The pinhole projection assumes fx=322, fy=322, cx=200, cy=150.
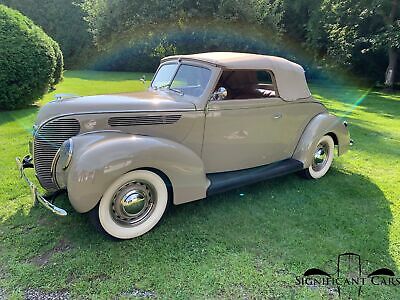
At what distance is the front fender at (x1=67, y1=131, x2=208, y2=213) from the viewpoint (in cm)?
281

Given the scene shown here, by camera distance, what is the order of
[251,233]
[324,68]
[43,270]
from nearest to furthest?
[43,270], [251,233], [324,68]

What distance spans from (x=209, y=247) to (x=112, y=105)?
1758 millimetres

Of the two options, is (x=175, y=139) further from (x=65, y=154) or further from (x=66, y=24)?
(x=66, y=24)

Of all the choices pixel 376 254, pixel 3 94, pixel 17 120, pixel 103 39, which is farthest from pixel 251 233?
pixel 103 39

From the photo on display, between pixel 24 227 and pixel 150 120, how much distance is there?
1.74 meters

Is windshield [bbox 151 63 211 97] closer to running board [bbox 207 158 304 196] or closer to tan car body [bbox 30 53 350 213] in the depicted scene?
tan car body [bbox 30 53 350 213]

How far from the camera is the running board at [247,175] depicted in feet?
12.0

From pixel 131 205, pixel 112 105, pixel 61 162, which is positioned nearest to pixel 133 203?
pixel 131 205

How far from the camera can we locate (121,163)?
2.90 m

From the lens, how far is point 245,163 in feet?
13.6

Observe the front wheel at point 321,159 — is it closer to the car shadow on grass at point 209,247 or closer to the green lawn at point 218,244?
the green lawn at point 218,244

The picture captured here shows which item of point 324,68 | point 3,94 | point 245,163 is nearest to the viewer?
point 245,163

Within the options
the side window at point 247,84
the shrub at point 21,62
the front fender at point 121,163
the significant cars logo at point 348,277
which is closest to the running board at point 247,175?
the front fender at point 121,163

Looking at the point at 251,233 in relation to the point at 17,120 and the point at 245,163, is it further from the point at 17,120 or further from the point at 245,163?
the point at 17,120
